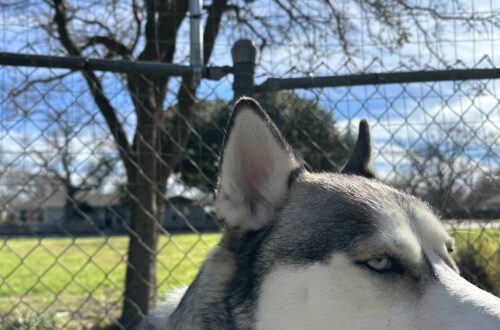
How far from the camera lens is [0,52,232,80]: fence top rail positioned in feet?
9.89

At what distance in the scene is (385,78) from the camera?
11.3 ft

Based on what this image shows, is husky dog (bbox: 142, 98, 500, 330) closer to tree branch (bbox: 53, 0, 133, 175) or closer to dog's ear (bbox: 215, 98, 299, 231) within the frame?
dog's ear (bbox: 215, 98, 299, 231)

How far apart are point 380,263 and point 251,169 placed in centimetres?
67

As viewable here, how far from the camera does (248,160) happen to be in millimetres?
2107

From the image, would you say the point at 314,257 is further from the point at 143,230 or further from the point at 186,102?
the point at 186,102

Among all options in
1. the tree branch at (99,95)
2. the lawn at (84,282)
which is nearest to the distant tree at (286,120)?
the tree branch at (99,95)

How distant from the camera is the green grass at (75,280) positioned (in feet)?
14.8

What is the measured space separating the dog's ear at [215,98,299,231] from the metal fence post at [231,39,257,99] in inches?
40.1

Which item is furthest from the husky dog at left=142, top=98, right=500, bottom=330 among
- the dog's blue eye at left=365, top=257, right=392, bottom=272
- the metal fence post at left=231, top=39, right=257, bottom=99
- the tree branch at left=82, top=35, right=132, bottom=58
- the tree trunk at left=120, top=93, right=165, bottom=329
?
the tree branch at left=82, top=35, right=132, bottom=58

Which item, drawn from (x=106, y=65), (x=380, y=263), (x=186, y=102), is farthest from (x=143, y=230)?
(x=380, y=263)

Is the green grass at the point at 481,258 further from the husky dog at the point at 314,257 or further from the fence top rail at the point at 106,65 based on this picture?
the husky dog at the point at 314,257

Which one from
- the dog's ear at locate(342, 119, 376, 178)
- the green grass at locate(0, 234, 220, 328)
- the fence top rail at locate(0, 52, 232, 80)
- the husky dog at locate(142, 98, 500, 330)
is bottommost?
the green grass at locate(0, 234, 220, 328)

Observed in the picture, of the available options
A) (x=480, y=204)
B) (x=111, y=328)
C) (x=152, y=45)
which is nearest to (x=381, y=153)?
(x=480, y=204)

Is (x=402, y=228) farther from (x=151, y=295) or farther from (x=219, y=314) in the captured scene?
(x=151, y=295)
